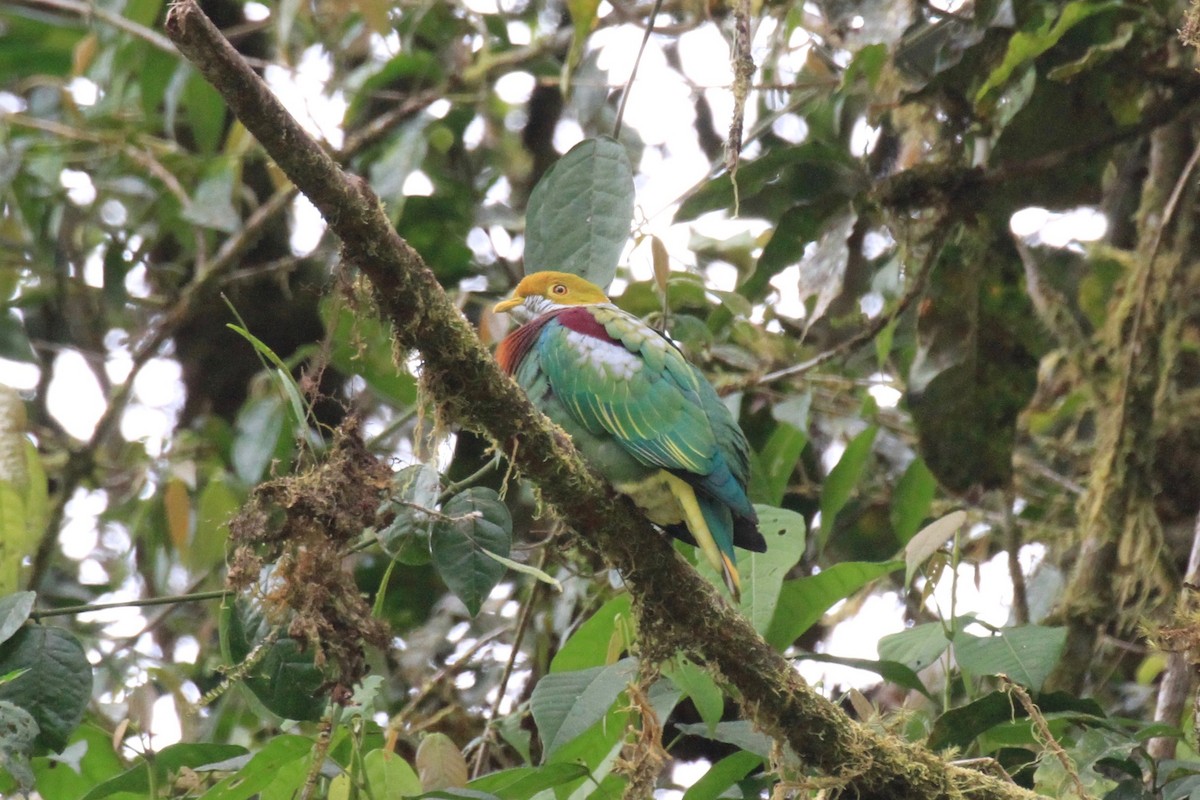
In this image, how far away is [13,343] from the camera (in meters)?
4.49

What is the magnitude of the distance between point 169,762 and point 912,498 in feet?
7.85

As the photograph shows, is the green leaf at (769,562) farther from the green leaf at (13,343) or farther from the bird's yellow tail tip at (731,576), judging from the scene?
the green leaf at (13,343)

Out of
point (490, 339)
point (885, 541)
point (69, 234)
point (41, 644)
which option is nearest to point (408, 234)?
point (490, 339)

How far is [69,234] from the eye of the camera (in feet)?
18.8

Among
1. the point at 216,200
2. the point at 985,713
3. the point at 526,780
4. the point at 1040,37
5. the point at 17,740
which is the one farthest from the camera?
the point at 216,200

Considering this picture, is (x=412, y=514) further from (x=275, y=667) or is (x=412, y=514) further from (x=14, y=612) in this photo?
(x=14, y=612)

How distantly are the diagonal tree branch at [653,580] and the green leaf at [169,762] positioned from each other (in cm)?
102

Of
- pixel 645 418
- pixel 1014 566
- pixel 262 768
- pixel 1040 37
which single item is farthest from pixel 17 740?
pixel 1040 37

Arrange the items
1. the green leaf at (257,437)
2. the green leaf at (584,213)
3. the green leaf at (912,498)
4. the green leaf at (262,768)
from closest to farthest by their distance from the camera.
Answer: the green leaf at (262,768)
the green leaf at (584,213)
the green leaf at (912,498)
the green leaf at (257,437)

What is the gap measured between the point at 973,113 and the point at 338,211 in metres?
2.47

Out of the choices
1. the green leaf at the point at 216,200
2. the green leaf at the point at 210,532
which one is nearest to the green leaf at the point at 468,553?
the green leaf at the point at 210,532

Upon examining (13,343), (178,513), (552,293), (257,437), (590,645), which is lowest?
(590,645)

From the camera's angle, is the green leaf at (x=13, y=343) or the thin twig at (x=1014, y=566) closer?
the thin twig at (x=1014, y=566)

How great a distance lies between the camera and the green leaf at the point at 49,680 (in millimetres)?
2738
